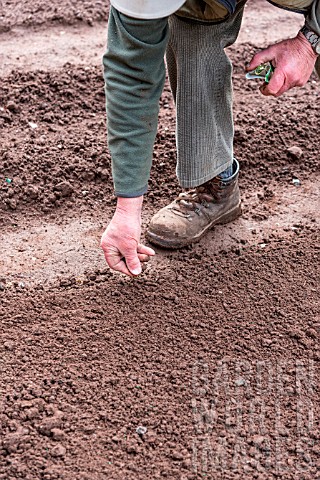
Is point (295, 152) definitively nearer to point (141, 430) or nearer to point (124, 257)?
point (124, 257)

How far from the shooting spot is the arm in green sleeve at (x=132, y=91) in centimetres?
212

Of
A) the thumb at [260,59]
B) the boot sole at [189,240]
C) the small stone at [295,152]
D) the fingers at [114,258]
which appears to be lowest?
the boot sole at [189,240]

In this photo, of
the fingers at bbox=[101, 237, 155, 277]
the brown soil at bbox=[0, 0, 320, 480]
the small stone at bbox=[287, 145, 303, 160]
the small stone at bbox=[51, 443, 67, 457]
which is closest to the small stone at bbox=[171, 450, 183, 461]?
the brown soil at bbox=[0, 0, 320, 480]

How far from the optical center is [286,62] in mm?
2336

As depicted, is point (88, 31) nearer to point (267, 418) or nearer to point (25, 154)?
point (25, 154)

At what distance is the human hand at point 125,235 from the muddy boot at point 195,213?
0.53 meters

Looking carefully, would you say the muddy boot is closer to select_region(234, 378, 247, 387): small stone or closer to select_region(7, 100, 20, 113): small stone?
select_region(234, 378, 247, 387): small stone

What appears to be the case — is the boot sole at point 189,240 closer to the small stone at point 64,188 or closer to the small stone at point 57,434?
the small stone at point 64,188

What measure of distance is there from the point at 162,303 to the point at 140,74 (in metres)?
0.83

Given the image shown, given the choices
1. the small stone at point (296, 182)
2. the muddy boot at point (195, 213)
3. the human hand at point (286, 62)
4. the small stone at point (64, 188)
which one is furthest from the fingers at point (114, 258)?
the small stone at point (296, 182)

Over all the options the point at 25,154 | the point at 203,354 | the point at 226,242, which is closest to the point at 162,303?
the point at 203,354

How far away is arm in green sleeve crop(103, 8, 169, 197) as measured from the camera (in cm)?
212

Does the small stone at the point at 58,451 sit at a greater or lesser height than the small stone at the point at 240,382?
lesser

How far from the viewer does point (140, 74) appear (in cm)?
Answer: 217
